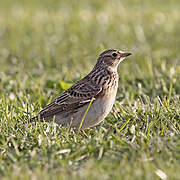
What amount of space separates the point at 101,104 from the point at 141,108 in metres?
0.63

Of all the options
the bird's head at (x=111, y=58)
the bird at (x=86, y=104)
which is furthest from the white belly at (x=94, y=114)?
the bird's head at (x=111, y=58)

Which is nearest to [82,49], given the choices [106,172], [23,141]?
[23,141]

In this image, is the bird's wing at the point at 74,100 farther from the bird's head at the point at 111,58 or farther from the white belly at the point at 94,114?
the bird's head at the point at 111,58

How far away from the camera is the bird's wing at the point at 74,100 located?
223 inches

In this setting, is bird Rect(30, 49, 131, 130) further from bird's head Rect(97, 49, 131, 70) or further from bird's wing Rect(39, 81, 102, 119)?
bird's head Rect(97, 49, 131, 70)

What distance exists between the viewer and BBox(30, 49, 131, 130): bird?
546 cm

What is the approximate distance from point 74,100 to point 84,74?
1911mm

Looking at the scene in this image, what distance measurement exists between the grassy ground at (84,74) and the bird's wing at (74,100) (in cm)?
33

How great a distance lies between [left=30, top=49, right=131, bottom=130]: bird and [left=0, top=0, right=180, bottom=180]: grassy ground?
0.20 m

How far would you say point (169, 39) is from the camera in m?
10.9

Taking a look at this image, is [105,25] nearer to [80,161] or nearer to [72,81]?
[72,81]

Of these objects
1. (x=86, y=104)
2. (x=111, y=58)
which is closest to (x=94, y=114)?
(x=86, y=104)

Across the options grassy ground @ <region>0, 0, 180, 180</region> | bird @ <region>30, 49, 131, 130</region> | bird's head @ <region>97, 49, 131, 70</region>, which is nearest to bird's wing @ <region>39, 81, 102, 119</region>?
bird @ <region>30, 49, 131, 130</region>

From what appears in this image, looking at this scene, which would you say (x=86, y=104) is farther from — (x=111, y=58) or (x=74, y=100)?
(x=111, y=58)
